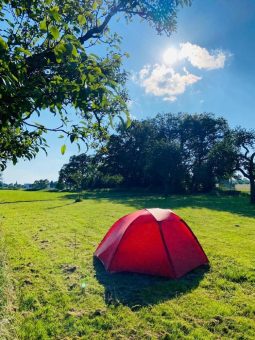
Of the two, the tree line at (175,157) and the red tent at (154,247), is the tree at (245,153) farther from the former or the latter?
the red tent at (154,247)

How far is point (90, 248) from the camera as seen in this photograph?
11.9 metres

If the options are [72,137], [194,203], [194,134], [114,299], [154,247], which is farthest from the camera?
[194,134]

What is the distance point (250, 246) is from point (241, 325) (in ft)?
23.4

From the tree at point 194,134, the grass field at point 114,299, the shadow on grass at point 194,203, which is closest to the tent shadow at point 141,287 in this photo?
the grass field at point 114,299

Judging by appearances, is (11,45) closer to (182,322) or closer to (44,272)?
(182,322)

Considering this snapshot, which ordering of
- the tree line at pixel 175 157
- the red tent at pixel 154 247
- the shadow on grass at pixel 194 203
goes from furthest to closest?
the tree line at pixel 175 157
the shadow on grass at pixel 194 203
the red tent at pixel 154 247

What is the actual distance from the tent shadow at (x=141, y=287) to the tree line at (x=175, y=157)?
30257mm

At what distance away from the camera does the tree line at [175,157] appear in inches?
1527

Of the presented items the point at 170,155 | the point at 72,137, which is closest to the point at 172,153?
the point at 170,155

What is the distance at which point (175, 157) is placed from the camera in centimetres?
5059

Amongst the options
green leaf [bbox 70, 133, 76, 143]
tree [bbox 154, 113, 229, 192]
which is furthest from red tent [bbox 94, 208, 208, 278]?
tree [bbox 154, 113, 229, 192]

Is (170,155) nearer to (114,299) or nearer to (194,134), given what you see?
(194,134)

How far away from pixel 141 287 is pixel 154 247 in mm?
1358

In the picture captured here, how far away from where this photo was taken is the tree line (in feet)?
127
